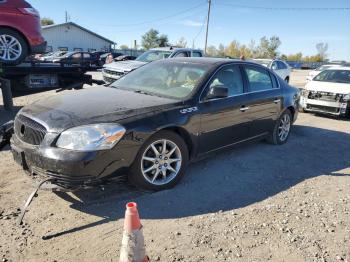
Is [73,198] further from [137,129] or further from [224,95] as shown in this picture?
[224,95]

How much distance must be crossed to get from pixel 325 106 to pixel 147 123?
7646mm

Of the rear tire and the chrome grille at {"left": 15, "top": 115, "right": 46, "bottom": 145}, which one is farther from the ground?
the rear tire

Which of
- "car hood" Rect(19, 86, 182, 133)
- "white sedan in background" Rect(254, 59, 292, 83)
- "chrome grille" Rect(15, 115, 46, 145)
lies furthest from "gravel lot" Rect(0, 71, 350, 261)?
"white sedan in background" Rect(254, 59, 292, 83)

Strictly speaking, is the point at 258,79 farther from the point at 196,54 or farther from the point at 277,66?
the point at 277,66

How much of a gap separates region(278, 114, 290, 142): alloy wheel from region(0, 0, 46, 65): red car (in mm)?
5683

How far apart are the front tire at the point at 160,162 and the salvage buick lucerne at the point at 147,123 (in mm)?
12

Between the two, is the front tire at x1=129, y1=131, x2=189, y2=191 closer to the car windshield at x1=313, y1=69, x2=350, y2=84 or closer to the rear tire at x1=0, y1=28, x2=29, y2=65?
the rear tire at x1=0, y1=28, x2=29, y2=65

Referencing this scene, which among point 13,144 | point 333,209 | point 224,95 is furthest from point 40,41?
point 333,209

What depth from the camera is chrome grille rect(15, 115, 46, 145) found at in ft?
11.9

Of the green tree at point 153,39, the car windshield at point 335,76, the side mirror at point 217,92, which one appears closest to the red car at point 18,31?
the side mirror at point 217,92

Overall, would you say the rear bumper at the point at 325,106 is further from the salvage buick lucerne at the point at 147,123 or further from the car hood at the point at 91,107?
the car hood at the point at 91,107

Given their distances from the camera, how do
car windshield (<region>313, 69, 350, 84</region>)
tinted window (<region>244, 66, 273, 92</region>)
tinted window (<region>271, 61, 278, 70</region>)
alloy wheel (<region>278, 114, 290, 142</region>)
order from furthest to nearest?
tinted window (<region>271, 61, 278, 70</region>) → car windshield (<region>313, 69, 350, 84</region>) → alloy wheel (<region>278, 114, 290, 142</region>) → tinted window (<region>244, 66, 273, 92</region>)

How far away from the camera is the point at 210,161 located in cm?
540

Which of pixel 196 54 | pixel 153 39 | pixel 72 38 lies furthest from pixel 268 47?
pixel 196 54
